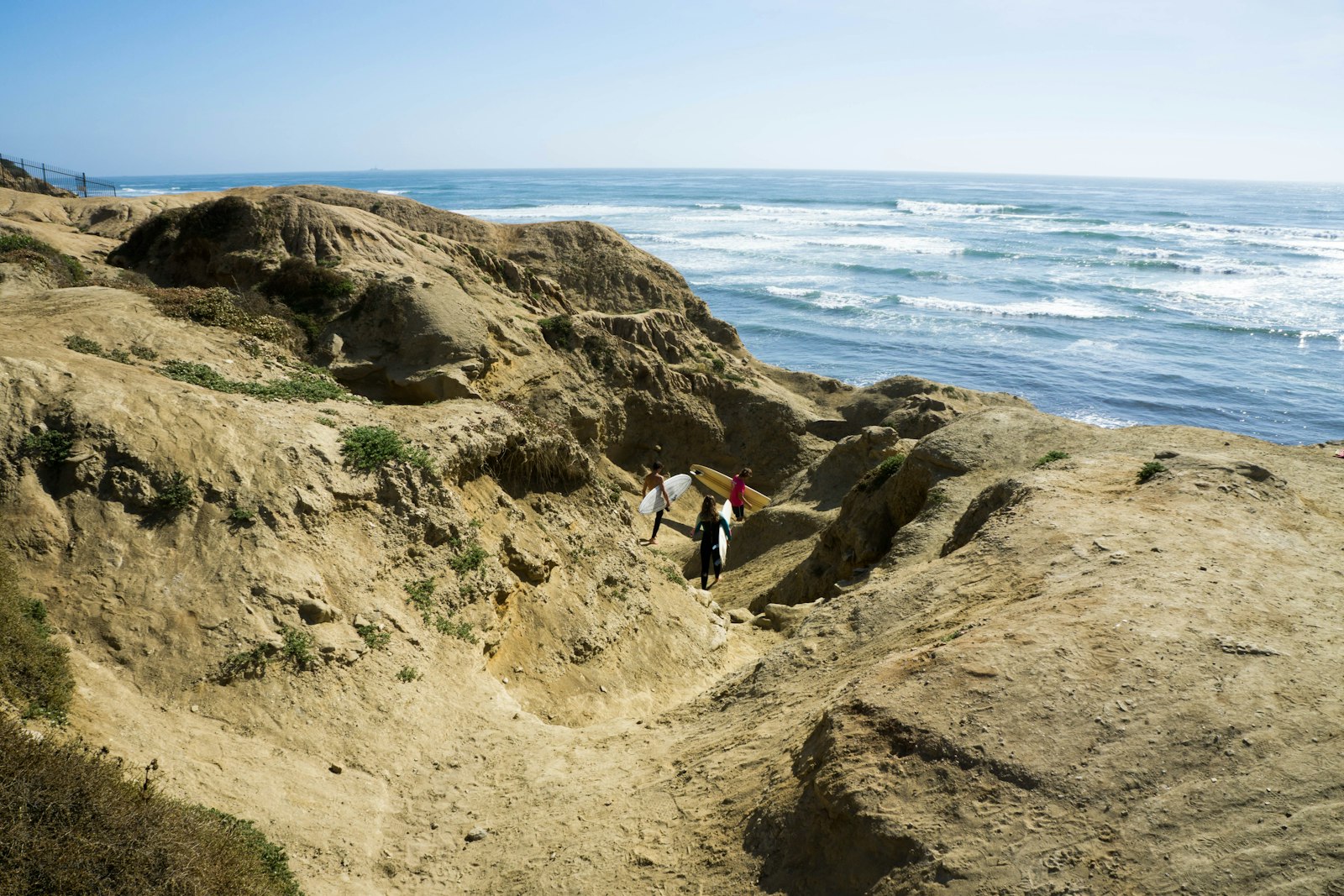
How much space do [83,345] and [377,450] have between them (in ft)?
12.3

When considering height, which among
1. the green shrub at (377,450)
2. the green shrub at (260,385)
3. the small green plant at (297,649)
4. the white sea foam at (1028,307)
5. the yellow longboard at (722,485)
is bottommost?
the yellow longboard at (722,485)

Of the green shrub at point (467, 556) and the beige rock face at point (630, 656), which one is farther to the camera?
the green shrub at point (467, 556)

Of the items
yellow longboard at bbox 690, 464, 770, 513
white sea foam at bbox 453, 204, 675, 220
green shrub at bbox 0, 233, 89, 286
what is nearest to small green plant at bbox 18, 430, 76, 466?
green shrub at bbox 0, 233, 89, 286

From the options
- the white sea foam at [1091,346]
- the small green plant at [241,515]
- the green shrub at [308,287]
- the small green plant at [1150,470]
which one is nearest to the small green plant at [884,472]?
the small green plant at [1150,470]

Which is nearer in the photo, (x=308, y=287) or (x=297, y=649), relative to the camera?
(x=297, y=649)

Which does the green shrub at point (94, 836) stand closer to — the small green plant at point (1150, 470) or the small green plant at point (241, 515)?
the small green plant at point (241, 515)

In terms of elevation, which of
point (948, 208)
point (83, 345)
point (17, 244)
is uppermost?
point (948, 208)

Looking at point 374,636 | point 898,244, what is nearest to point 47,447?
point 374,636

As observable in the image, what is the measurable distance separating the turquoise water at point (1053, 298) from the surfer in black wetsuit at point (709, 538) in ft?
66.4

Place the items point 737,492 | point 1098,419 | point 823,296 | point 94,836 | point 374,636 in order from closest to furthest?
point 94,836 → point 374,636 → point 737,492 → point 1098,419 → point 823,296

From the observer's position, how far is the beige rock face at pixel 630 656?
5.19 meters

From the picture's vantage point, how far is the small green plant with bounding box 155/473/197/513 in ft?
24.6

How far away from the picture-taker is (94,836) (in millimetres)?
4188

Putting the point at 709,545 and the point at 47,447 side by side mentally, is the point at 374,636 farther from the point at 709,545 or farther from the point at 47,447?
the point at 709,545
